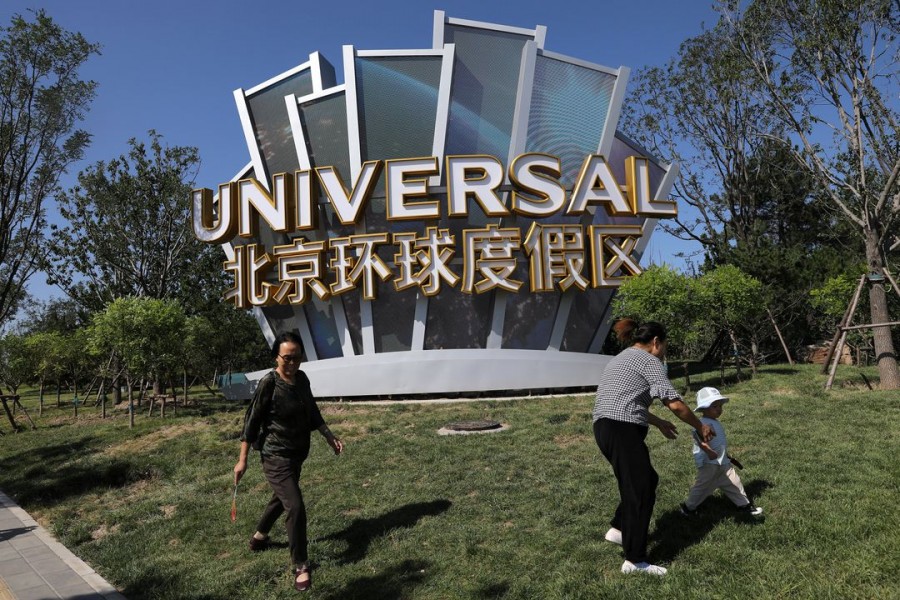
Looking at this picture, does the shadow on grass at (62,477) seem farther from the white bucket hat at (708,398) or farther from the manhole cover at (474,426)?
the white bucket hat at (708,398)

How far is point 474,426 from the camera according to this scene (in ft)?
36.0

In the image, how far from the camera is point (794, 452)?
7.48 metres

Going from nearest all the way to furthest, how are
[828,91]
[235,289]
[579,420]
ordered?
[579,420], [828,91], [235,289]

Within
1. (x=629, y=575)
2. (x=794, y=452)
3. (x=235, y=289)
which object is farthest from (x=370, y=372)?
(x=629, y=575)

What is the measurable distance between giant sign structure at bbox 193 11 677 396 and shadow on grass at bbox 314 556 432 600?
36.8 feet

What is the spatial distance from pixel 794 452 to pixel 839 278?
50.7 ft

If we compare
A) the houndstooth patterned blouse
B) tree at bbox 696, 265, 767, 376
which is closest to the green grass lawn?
the houndstooth patterned blouse

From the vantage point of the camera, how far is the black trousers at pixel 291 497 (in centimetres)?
489

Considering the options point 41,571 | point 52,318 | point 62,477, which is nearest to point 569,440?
point 41,571

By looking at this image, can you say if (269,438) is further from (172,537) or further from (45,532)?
(45,532)

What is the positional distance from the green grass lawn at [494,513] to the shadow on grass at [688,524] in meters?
0.02

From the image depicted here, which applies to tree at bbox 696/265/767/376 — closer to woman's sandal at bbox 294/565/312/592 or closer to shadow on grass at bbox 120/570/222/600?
woman's sandal at bbox 294/565/312/592

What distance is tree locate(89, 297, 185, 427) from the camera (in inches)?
642

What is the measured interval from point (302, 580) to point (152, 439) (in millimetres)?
9610
